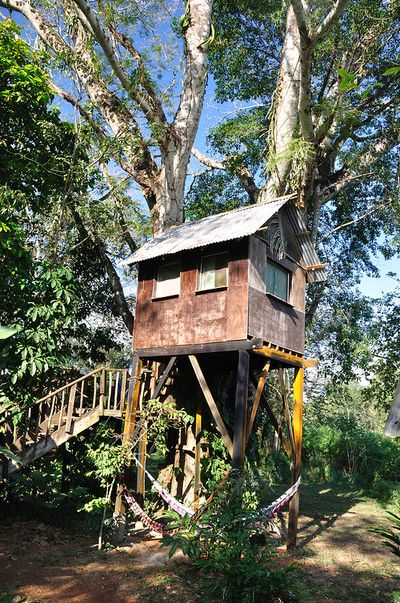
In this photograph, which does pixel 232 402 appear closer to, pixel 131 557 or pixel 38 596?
pixel 131 557

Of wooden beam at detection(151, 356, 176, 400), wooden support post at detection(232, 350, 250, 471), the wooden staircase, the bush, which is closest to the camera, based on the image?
wooden support post at detection(232, 350, 250, 471)

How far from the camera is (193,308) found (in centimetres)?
980

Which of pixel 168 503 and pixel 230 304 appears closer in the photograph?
pixel 230 304

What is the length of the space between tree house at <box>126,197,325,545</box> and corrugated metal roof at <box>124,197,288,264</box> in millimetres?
35

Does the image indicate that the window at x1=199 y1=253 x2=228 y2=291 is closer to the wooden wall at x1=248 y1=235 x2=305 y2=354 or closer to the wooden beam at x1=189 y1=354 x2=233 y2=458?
the wooden wall at x1=248 y1=235 x2=305 y2=354

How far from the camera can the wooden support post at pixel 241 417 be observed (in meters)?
8.39

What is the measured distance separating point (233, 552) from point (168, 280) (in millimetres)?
5835

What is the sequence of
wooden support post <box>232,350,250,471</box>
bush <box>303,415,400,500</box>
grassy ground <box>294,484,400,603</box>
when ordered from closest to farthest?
grassy ground <box>294,484,400,603</box> < wooden support post <box>232,350,250,471</box> < bush <box>303,415,400,500</box>

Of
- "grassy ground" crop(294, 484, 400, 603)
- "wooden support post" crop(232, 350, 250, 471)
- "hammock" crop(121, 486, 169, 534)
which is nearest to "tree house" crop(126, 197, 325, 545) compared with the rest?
"wooden support post" crop(232, 350, 250, 471)

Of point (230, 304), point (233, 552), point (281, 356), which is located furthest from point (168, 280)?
point (233, 552)

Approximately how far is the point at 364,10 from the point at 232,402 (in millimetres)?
13237

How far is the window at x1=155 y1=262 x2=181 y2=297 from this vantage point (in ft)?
34.4

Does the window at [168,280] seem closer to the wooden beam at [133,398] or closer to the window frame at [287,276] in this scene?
the wooden beam at [133,398]

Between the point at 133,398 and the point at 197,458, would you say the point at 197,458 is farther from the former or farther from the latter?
the point at 133,398
